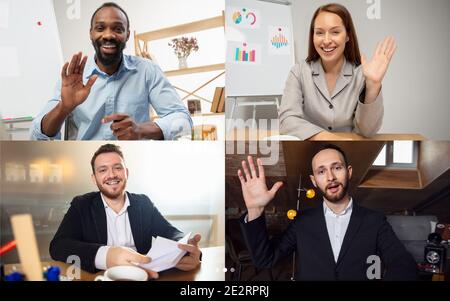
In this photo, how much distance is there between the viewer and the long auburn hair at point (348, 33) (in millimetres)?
1529

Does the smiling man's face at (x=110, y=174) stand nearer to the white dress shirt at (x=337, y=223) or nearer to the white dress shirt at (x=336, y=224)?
the white dress shirt at (x=336, y=224)

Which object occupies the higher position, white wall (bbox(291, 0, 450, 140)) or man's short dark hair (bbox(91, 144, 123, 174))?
white wall (bbox(291, 0, 450, 140))

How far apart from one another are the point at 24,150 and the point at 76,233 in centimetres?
33

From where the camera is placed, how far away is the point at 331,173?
1.55 meters

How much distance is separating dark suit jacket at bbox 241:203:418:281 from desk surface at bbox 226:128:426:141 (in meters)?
0.24

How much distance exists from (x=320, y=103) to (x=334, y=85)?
78mm

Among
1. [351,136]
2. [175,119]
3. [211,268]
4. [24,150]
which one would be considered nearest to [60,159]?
[24,150]

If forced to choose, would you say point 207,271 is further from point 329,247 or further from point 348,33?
point 348,33

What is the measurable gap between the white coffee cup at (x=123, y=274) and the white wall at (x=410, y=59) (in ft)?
2.98

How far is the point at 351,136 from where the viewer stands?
154cm

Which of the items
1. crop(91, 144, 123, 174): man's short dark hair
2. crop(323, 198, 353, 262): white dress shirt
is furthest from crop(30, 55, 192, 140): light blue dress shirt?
crop(323, 198, 353, 262): white dress shirt

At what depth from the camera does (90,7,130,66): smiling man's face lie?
1.55 m

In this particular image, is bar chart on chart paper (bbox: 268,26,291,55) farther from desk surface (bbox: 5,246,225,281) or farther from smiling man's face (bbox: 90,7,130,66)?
desk surface (bbox: 5,246,225,281)

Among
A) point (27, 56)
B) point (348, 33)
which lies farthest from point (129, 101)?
point (348, 33)
